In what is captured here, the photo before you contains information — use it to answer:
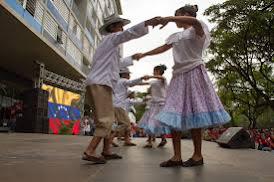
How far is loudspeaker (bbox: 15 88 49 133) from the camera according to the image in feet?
51.3

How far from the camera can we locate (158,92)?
6895 millimetres

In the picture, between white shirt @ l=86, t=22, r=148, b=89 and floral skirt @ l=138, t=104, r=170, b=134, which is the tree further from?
white shirt @ l=86, t=22, r=148, b=89

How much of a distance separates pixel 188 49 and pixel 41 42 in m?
13.2

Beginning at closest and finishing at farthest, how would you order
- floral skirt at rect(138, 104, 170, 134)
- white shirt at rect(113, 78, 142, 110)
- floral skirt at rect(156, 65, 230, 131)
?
floral skirt at rect(156, 65, 230, 131), floral skirt at rect(138, 104, 170, 134), white shirt at rect(113, 78, 142, 110)

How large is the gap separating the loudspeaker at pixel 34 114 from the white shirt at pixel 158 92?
33.9 feet

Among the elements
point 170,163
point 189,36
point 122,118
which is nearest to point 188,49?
point 189,36


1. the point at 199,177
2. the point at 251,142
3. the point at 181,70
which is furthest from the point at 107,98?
the point at 251,142

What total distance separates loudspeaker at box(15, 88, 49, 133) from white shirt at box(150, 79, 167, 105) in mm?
10329

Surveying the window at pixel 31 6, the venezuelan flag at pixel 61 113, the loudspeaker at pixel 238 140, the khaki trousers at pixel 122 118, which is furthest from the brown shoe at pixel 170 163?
the venezuelan flag at pixel 61 113

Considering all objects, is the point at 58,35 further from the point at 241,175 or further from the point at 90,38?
the point at 241,175

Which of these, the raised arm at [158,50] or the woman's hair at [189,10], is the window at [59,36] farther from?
the woman's hair at [189,10]

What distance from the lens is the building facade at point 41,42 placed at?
13.9 meters

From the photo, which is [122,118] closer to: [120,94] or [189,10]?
[120,94]

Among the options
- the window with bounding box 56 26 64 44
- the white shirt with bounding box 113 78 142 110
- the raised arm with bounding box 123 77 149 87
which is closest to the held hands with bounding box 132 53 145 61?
the raised arm with bounding box 123 77 149 87
